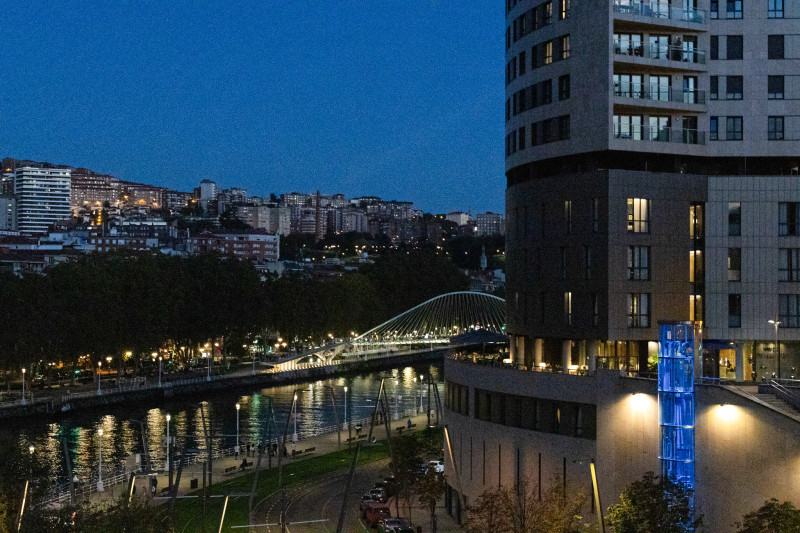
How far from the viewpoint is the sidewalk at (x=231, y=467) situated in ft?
147

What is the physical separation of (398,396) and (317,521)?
46.4 m

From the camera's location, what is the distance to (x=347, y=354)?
117250 mm

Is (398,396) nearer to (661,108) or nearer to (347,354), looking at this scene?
(347,354)

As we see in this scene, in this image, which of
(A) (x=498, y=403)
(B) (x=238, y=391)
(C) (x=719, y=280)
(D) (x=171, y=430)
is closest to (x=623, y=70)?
(C) (x=719, y=280)

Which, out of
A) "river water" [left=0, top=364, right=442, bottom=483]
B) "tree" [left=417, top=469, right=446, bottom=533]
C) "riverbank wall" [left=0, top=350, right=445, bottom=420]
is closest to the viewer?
"tree" [left=417, top=469, right=446, bottom=533]

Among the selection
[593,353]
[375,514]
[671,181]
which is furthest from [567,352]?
[375,514]

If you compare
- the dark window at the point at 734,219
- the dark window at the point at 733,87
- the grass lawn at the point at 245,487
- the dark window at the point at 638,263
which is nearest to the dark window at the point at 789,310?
the dark window at the point at 734,219

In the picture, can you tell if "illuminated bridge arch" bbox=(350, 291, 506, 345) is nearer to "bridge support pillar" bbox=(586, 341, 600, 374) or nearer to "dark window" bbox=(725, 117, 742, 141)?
"bridge support pillar" bbox=(586, 341, 600, 374)

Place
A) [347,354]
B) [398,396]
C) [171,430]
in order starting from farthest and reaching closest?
[347,354]
[398,396]
[171,430]

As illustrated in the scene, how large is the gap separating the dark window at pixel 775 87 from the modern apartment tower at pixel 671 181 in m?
0.07

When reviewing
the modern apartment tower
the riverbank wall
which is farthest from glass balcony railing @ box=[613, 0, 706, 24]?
the riverbank wall

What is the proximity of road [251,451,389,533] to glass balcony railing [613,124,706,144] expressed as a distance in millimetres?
17139

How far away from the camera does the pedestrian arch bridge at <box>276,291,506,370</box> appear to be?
384ft

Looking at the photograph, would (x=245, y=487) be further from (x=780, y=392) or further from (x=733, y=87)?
(x=733, y=87)
